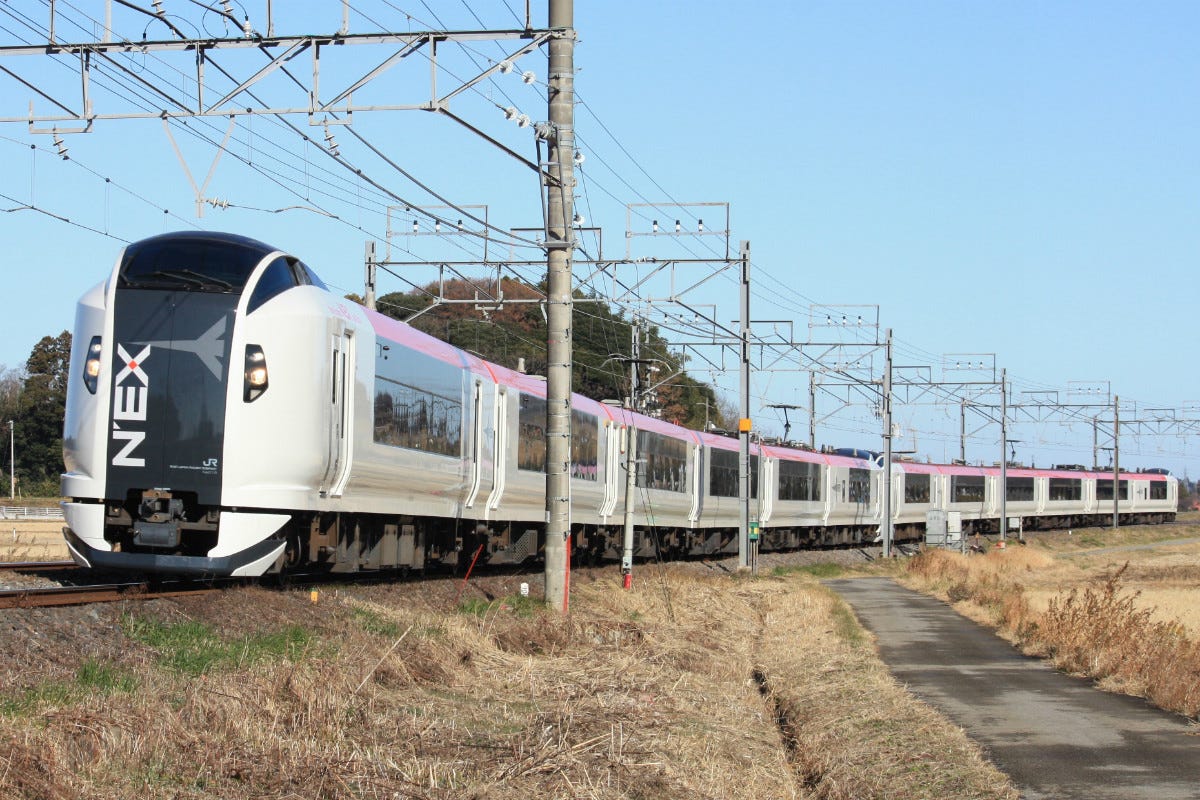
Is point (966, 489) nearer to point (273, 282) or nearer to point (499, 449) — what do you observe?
point (499, 449)

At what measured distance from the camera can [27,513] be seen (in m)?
53.3

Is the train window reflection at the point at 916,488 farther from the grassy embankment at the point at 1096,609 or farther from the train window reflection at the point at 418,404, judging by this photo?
the train window reflection at the point at 418,404

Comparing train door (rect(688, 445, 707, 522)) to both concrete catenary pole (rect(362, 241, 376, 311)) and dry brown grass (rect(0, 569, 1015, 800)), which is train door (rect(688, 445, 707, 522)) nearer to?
concrete catenary pole (rect(362, 241, 376, 311))

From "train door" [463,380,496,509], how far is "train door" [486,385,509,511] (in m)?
0.64

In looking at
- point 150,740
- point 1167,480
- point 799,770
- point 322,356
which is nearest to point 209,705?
point 150,740

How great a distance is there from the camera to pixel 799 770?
9.98 m

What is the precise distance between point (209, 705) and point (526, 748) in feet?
5.98

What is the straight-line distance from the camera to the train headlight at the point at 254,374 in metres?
13.9

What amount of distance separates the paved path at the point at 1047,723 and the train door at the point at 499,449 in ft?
19.9

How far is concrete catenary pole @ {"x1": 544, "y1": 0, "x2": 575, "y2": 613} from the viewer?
59.0ft

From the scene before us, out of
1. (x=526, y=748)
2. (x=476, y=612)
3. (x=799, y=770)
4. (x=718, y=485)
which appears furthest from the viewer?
(x=718, y=485)

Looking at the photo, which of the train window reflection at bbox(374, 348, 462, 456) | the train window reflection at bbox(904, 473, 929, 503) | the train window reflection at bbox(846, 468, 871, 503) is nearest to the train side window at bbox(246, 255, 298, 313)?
the train window reflection at bbox(374, 348, 462, 456)

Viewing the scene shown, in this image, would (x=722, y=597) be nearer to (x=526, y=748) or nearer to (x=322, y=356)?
(x=322, y=356)

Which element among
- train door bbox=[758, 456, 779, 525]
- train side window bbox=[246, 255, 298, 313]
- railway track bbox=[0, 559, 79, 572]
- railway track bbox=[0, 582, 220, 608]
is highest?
train side window bbox=[246, 255, 298, 313]
